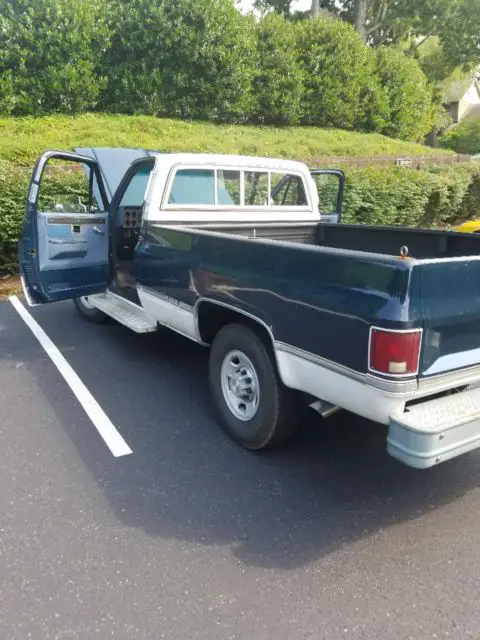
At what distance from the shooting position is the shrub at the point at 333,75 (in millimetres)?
19594

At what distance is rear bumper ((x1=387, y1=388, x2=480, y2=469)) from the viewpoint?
2283mm

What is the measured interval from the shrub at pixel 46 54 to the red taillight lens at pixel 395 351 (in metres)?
14.9

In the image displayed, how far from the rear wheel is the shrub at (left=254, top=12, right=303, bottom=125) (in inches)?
574

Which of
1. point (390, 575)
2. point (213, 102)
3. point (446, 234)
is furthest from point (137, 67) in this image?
point (390, 575)

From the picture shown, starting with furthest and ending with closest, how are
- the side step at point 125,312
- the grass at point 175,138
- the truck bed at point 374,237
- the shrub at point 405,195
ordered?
1. the grass at point 175,138
2. the shrub at point 405,195
3. the side step at point 125,312
4. the truck bed at point 374,237

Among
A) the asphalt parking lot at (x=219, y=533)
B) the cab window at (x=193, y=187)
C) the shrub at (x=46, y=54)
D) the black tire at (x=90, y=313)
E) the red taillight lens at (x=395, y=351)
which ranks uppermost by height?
the shrub at (x=46, y=54)

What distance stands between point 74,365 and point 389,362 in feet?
11.2

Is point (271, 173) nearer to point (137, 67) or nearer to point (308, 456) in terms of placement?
point (308, 456)

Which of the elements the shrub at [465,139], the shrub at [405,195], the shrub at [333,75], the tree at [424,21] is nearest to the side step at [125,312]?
the shrub at [405,195]

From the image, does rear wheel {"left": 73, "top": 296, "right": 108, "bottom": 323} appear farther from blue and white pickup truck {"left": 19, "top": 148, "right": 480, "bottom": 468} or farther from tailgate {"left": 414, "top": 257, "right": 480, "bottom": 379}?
tailgate {"left": 414, "top": 257, "right": 480, "bottom": 379}

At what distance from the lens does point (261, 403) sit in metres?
3.17

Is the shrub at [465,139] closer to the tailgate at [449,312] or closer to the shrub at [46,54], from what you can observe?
the shrub at [46,54]

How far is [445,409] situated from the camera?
8.17 ft

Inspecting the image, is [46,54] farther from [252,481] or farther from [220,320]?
[252,481]
